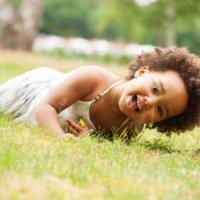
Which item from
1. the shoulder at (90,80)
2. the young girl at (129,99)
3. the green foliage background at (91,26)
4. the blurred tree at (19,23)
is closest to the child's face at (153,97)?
the young girl at (129,99)

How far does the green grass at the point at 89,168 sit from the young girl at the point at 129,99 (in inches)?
8.3

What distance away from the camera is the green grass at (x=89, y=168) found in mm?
2781

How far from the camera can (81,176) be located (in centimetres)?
303

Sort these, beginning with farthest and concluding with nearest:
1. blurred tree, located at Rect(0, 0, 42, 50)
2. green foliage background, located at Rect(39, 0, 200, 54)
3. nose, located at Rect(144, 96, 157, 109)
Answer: green foliage background, located at Rect(39, 0, 200, 54) < blurred tree, located at Rect(0, 0, 42, 50) < nose, located at Rect(144, 96, 157, 109)

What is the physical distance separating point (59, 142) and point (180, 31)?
47232mm

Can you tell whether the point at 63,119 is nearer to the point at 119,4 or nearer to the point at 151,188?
the point at 151,188

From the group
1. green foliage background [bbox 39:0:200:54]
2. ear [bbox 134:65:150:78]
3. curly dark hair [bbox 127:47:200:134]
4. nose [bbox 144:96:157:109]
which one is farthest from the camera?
green foliage background [bbox 39:0:200:54]

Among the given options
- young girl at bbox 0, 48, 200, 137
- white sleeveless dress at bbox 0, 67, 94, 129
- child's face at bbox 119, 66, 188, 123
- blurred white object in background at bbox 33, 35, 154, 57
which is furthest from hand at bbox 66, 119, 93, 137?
blurred white object in background at bbox 33, 35, 154, 57

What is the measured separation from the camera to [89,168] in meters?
3.23

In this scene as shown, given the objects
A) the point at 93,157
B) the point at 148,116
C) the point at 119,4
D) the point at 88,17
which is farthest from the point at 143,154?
the point at 88,17

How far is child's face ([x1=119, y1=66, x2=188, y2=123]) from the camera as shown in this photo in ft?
13.8

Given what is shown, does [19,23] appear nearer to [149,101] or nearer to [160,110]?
[160,110]

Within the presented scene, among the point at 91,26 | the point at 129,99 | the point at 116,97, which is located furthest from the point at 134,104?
the point at 91,26

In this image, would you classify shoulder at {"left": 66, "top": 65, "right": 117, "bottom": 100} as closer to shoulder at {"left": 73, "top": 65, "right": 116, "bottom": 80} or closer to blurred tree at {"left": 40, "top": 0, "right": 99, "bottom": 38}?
shoulder at {"left": 73, "top": 65, "right": 116, "bottom": 80}
